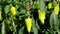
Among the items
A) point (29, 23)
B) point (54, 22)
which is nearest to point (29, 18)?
point (29, 23)

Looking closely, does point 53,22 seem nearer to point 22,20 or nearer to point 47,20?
point 47,20

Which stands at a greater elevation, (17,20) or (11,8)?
(11,8)

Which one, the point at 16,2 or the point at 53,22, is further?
the point at 16,2

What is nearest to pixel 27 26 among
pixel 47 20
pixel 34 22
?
pixel 34 22

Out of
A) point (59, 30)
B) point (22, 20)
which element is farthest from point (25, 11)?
point (59, 30)

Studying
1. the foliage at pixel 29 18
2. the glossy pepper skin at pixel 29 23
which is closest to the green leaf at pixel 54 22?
the foliage at pixel 29 18

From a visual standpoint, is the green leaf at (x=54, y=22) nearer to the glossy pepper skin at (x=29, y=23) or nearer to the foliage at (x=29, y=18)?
the foliage at (x=29, y=18)

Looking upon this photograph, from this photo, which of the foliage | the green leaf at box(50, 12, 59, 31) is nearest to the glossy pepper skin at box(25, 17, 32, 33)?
the foliage

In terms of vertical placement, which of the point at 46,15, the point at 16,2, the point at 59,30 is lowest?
the point at 59,30

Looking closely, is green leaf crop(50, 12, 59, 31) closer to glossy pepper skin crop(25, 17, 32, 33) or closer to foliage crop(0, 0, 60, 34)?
foliage crop(0, 0, 60, 34)

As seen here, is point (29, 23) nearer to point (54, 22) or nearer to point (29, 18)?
point (29, 18)
